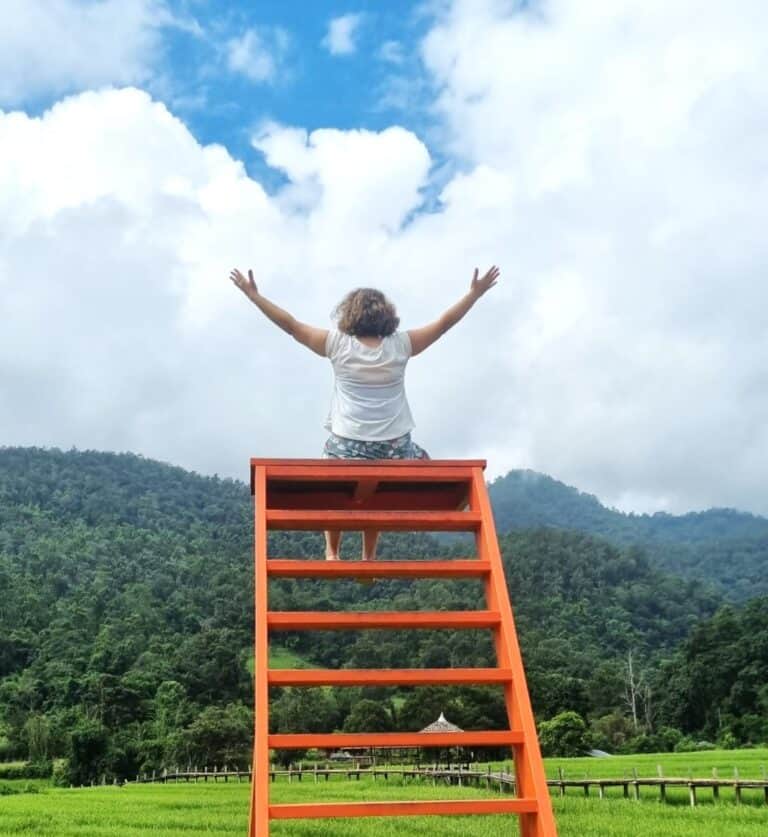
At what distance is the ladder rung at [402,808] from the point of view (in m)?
3.92

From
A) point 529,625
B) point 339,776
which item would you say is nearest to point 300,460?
point 339,776

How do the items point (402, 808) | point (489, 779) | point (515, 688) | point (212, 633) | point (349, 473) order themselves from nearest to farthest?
point (402, 808), point (515, 688), point (349, 473), point (489, 779), point (212, 633)

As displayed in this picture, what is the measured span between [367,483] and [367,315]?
959mm

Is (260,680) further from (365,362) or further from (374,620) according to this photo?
(365,362)

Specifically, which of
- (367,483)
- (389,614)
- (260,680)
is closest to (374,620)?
(389,614)

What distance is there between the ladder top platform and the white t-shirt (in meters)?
0.33

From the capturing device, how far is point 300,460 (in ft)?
16.8

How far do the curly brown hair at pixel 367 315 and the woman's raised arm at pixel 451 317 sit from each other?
15 centimetres

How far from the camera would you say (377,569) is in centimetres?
483

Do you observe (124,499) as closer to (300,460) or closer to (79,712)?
(79,712)

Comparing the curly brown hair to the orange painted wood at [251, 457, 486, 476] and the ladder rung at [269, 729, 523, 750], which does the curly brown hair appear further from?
the ladder rung at [269, 729, 523, 750]

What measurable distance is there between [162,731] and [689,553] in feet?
349

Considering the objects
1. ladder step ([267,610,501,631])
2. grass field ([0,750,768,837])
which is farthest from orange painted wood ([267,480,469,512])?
grass field ([0,750,768,837])

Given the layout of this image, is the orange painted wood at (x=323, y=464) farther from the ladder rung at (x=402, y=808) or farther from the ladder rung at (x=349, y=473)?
the ladder rung at (x=402, y=808)
